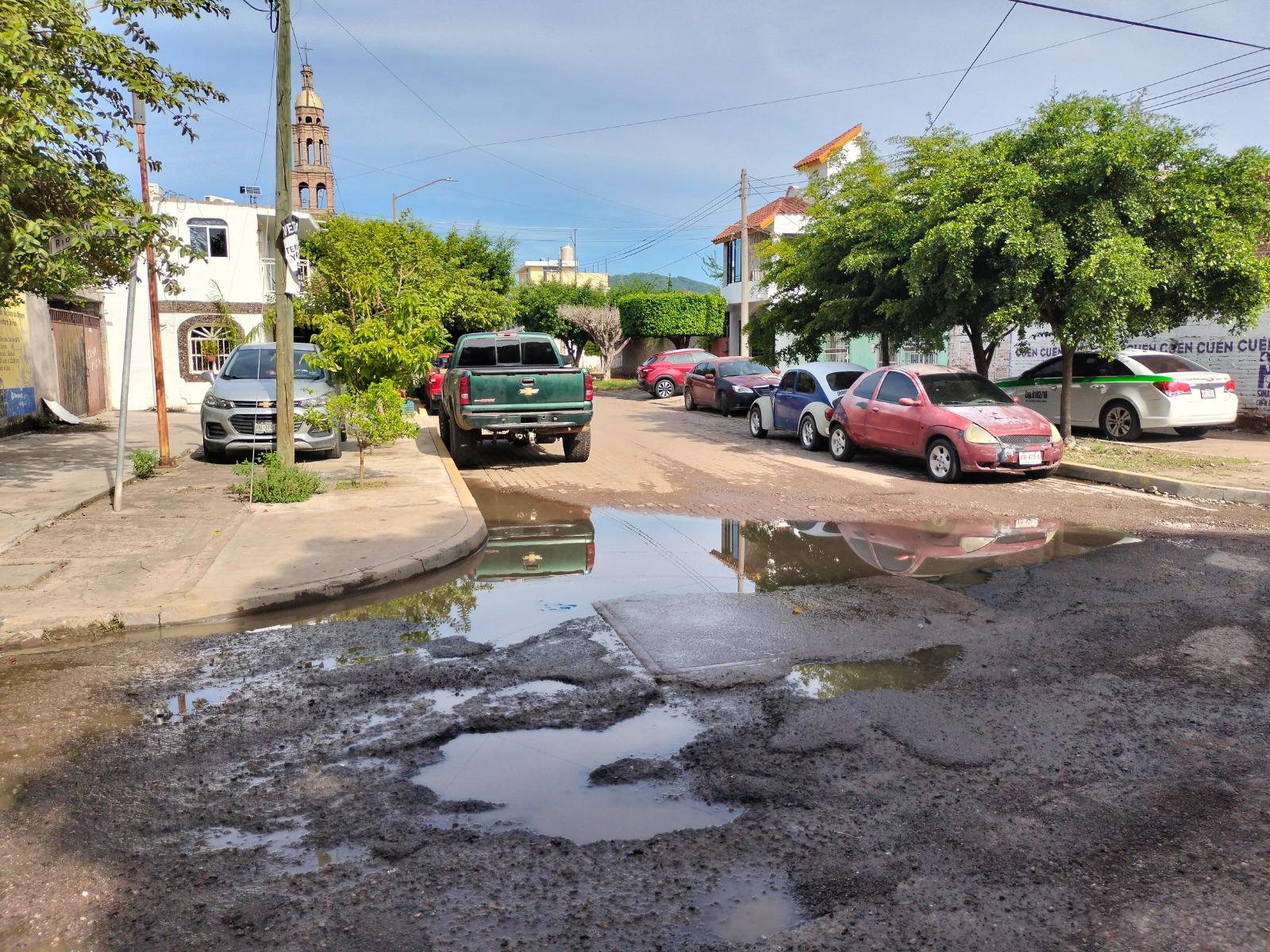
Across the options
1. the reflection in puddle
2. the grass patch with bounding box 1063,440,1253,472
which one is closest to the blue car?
the grass patch with bounding box 1063,440,1253,472

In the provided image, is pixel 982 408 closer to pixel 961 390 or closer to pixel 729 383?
pixel 961 390

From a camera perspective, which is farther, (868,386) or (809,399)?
(809,399)

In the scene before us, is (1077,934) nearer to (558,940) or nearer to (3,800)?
(558,940)

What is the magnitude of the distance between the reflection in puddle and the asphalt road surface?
3cm

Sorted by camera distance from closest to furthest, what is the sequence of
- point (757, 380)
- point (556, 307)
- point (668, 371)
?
point (757, 380) < point (668, 371) < point (556, 307)

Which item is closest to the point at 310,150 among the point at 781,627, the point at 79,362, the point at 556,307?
the point at 556,307

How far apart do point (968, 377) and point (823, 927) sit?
11847mm

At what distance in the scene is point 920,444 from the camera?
13.2 meters

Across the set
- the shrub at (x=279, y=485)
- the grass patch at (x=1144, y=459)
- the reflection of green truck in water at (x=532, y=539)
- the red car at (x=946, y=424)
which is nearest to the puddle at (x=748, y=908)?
the reflection of green truck in water at (x=532, y=539)

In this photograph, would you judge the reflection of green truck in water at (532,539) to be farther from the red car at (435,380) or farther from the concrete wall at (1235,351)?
the red car at (435,380)

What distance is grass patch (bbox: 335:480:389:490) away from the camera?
39.0 ft

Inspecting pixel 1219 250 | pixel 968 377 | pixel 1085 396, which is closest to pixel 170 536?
pixel 968 377

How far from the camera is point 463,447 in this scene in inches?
588

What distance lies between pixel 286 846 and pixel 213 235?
106ft
